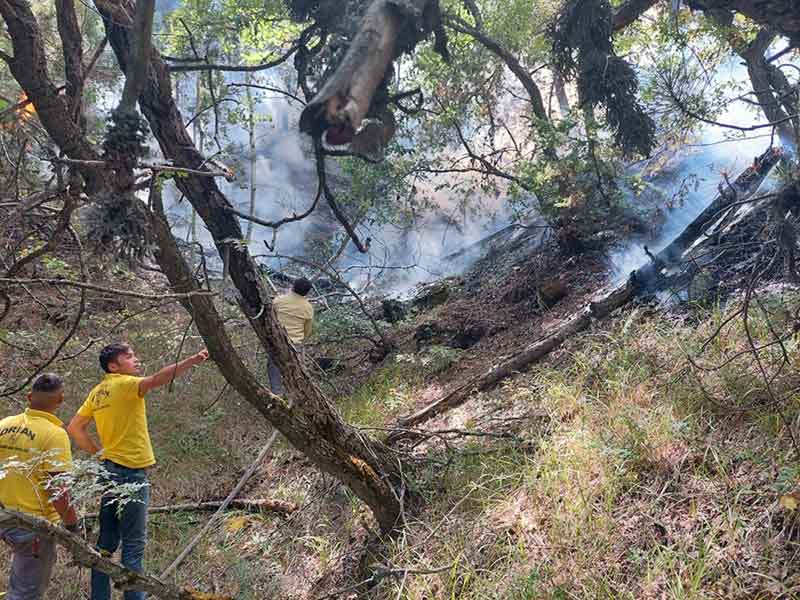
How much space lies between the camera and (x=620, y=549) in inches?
104

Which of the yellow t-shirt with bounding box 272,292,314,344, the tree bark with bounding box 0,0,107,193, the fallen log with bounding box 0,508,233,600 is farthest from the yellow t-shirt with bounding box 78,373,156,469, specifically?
the yellow t-shirt with bounding box 272,292,314,344

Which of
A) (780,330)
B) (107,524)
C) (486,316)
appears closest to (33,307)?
(107,524)

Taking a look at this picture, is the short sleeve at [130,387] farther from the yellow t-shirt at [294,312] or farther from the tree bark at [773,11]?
the tree bark at [773,11]

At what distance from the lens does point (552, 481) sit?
3162mm

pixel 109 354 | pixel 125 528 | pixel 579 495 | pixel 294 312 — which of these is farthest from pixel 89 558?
pixel 294 312

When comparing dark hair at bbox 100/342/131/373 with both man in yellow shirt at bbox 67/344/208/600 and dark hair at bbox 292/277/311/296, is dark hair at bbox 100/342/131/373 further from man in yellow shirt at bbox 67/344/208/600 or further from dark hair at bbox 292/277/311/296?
dark hair at bbox 292/277/311/296

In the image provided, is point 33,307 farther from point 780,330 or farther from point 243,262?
point 780,330

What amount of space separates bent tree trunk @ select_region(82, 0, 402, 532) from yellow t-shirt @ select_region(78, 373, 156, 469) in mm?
837

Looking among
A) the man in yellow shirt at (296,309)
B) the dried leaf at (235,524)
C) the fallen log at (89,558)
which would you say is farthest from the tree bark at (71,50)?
the man in yellow shirt at (296,309)

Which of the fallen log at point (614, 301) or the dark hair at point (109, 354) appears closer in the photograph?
the dark hair at point (109, 354)

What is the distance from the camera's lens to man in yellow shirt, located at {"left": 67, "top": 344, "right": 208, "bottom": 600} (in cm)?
340

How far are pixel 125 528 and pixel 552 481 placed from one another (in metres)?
2.41

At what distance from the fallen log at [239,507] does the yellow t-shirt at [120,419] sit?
123 centimetres

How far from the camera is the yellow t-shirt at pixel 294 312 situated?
5.60 m
